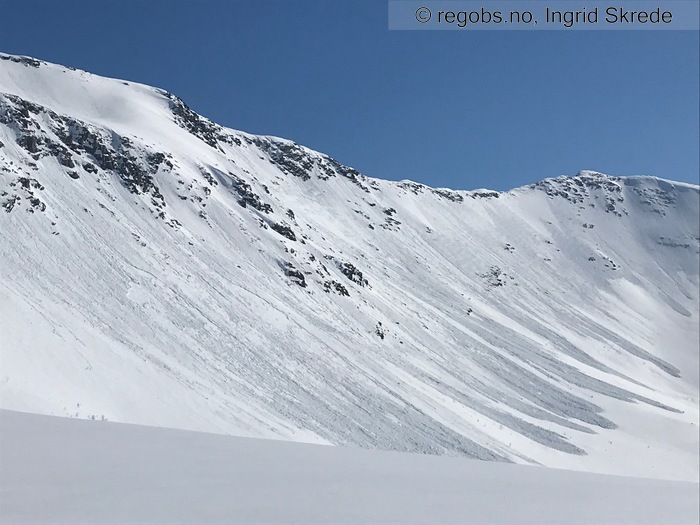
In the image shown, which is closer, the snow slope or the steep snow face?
the snow slope

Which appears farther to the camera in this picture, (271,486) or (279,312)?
(279,312)

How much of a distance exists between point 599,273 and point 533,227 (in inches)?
758

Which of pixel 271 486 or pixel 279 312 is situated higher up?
pixel 279 312

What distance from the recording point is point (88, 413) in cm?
2331

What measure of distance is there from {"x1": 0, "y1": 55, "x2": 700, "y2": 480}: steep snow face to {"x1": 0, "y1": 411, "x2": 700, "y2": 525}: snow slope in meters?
12.9

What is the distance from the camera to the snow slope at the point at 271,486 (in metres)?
6.87

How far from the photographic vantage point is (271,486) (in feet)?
26.3

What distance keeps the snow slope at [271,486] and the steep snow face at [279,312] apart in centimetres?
1294

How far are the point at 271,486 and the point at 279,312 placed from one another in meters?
38.4

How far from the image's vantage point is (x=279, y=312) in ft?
151

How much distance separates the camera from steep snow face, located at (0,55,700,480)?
31000 mm

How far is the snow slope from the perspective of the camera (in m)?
6.87

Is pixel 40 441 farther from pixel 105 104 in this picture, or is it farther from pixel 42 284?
pixel 105 104

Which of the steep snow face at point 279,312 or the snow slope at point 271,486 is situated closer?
the snow slope at point 271,486
